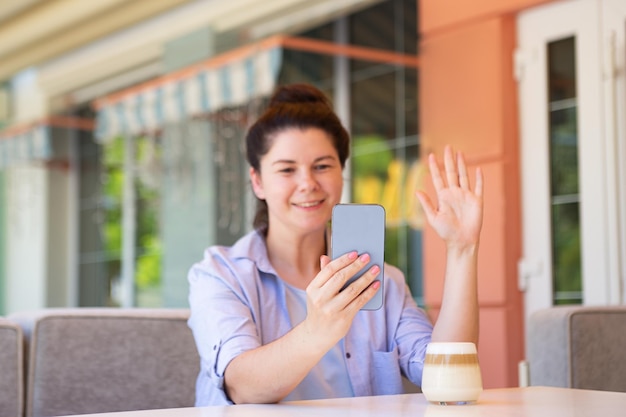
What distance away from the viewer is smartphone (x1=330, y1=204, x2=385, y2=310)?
152 cm

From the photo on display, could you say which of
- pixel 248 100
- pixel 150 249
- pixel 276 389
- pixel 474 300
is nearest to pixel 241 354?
pixel 276 389

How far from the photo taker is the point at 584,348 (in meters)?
2.58

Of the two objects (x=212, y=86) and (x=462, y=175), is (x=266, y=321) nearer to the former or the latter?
(x=462, y=175)

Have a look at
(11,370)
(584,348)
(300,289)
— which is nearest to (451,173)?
(300,289)

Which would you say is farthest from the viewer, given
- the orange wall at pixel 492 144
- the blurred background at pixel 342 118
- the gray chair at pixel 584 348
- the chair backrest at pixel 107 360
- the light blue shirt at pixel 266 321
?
the orange wall at pixel 492 144

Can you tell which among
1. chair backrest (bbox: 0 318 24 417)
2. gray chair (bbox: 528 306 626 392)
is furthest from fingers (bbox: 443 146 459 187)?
chair backrest (bbox: 0 318 24 417)

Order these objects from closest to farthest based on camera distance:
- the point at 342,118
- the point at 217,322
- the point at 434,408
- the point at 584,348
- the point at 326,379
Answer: the point at 434,408 → the point at 217,322 → the point at 326,379 → the point at 584,348 → the point at 342,118

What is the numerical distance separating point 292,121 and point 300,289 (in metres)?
0.38

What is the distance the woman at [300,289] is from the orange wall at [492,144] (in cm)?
184

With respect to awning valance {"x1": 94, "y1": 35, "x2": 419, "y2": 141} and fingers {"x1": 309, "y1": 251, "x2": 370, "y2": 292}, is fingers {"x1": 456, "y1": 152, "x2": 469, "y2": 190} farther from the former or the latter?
awning valance {"x1": 94, "y1": 35, "x2": 419, "y2": 141}

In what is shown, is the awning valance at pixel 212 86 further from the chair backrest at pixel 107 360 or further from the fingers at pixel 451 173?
the fingers at pixel 451 173

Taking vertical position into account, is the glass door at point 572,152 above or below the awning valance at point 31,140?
below

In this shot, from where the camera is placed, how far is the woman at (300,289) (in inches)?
68.8

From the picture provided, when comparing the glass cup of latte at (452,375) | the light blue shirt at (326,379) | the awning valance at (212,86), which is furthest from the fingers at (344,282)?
the awning valance at (212,86)
